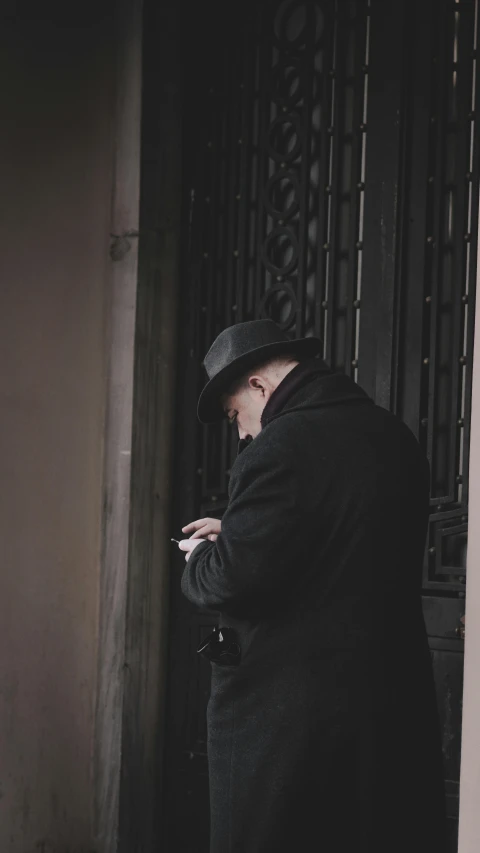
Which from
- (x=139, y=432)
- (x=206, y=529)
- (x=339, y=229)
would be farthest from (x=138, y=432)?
(x=206, y=529)

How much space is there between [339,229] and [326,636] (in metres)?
1.81

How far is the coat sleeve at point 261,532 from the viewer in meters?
2.28

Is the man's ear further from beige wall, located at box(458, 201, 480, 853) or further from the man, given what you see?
beige wall, located at box(458, 201, 480, 853)

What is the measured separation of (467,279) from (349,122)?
733 mm

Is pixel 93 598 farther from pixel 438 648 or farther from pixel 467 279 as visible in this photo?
pixel 467 279

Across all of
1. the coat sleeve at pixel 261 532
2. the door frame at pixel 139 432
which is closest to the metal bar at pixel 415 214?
the door frame at pixel 139 432

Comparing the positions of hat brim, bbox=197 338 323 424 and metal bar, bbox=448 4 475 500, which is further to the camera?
metal bar, bbox=448 4 475 500

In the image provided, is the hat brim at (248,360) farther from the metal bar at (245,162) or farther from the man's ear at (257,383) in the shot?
the metal bar at (245,162)

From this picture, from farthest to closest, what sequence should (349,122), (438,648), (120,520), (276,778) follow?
(120,520) → (349,122) → (438,648) → (276,778)

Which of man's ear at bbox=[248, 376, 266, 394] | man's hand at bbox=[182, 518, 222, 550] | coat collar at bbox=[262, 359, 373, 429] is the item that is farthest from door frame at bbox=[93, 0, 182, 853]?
coat collar at bbox=[262, 359, 373, 429]

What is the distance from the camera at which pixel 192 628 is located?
13.2ft

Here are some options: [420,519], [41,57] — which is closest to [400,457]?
[420,519]

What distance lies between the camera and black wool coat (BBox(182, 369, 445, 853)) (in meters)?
2.30

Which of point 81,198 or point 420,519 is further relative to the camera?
point 81,198
